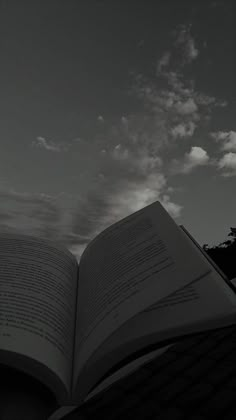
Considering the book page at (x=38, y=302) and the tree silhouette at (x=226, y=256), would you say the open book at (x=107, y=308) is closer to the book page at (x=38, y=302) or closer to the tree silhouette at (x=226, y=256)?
the book page at (x=38, y=302)

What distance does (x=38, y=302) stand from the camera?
113 centimetres

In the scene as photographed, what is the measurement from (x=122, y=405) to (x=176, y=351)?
44cm

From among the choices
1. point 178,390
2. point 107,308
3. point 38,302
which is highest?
point 38,302

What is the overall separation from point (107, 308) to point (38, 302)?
0.26 meters

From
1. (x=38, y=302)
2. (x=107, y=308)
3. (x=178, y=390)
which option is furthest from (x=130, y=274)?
(x=178, y=390)

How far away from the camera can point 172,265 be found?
3.30 ft

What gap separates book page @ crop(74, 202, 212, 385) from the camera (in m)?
0.91

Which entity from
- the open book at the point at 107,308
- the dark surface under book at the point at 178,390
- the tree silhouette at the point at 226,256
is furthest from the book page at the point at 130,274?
the tree silhouette at the point at 226,256

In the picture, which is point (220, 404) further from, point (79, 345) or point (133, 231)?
point (133, 231)

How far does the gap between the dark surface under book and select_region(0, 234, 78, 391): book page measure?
10.5 inches

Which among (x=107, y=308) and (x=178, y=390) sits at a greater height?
(x=107, y=308)

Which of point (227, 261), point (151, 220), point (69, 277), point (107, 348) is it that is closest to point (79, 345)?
point (107, 348)

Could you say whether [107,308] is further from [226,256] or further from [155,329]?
[226,256]

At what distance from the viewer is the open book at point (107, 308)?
2.94ft
